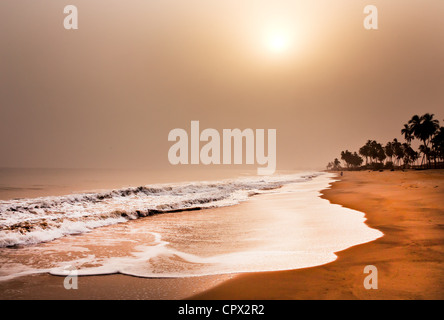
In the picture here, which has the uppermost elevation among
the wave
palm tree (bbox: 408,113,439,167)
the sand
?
palm tree (bbox: 408,113,439,167)

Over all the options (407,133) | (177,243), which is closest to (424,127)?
(407,133)

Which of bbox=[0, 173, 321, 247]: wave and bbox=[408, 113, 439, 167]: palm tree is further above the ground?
bbox=[408, 113, 439, 167]: palm tree

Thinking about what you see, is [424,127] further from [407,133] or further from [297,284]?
[297,284]

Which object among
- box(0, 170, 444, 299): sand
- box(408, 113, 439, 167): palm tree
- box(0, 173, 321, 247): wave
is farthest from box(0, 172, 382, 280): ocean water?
box(408, 113, 439, 167): palm tree

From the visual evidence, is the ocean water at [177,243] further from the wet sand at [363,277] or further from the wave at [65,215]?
the wet sand at [363,277]

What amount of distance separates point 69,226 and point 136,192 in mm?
16210

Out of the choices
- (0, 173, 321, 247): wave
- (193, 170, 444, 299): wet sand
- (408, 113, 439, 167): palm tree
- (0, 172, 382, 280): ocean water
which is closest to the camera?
(193, 170, 444, 299): wet sand

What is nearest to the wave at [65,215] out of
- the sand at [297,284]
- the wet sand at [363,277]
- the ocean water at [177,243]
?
the ocean water at [177,243]

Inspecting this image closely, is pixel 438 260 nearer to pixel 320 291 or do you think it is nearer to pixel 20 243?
pixel 320 291

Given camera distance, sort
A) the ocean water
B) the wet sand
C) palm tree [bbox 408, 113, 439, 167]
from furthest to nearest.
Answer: palm tree [bbox 408, 113, 439, 167]
the ocean water
the wet sand

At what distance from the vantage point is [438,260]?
6.14m

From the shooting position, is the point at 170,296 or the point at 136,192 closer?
the point at 170,296

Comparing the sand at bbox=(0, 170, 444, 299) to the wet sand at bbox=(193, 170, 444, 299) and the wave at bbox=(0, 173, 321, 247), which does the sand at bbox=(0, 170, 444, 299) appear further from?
the wave at bbox=(0, 173, 321, 247)
